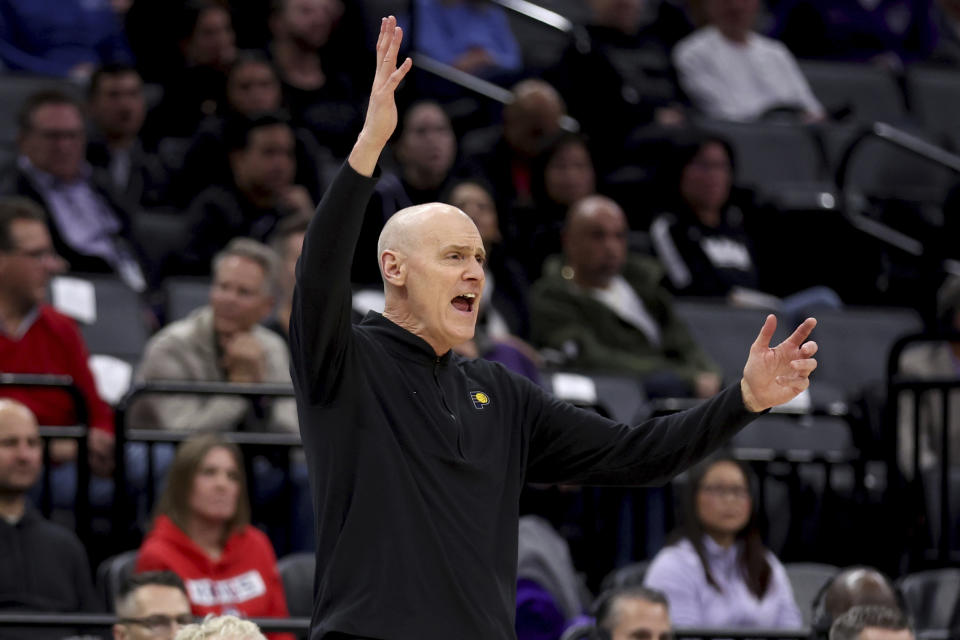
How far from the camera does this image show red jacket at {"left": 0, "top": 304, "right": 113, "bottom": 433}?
5.97m

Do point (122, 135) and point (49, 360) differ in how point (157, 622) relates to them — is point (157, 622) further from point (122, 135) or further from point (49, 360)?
point (122, 135)

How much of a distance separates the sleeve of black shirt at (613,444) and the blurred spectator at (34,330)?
2953mm

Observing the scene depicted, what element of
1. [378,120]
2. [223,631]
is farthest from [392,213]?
[378,120]

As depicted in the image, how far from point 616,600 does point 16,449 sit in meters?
1.86

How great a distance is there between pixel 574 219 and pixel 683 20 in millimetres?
3562

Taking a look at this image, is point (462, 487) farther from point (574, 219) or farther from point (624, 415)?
point (574, 219)

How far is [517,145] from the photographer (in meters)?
8.34

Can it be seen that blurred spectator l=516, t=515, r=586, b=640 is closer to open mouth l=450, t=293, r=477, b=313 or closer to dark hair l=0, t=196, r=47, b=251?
dark hair l=0, t=196, r=47, b=251

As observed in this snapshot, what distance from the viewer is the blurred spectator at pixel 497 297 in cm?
671

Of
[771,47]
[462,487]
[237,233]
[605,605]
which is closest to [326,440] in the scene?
[462,487]

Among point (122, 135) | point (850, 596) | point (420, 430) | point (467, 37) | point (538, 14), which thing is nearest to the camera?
point (420, 430)

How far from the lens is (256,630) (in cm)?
342

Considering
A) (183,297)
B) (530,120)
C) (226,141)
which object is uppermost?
(530,120)

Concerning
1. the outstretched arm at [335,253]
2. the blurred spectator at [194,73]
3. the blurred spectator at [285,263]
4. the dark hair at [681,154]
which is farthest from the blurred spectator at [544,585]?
the blurred spectator at [194,73]
